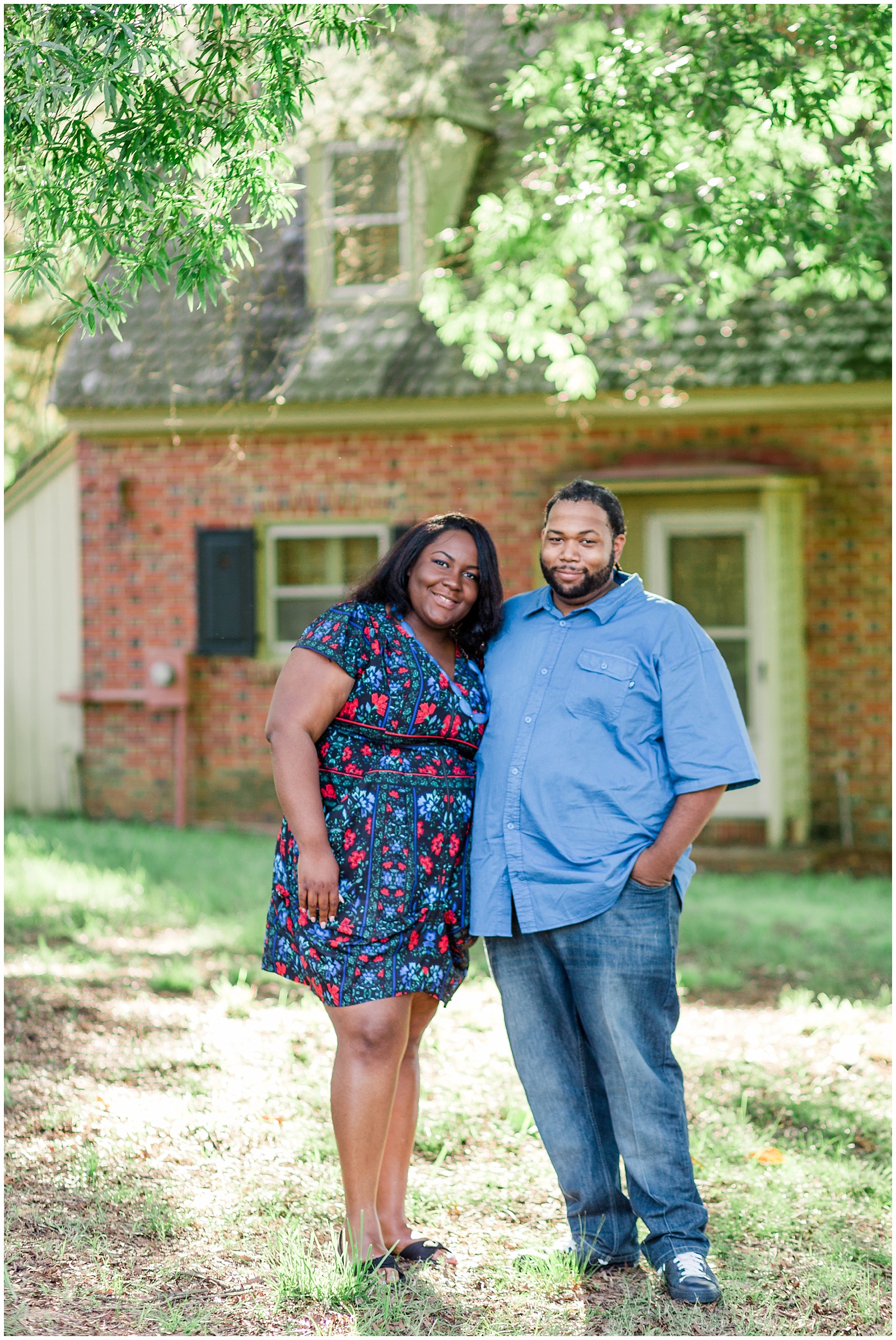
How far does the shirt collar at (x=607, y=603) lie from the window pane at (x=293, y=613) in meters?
7.74

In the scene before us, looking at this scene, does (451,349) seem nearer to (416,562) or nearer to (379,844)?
(416,562)

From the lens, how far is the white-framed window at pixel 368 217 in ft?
23.9

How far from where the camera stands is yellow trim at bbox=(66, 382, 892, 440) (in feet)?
31.5

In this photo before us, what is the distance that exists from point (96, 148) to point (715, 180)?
2474 mm

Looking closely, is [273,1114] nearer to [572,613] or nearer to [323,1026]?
[323,1026]

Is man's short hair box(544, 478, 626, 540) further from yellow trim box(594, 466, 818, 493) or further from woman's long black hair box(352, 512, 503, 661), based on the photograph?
yellow trim box(594, 466, 818, 493)

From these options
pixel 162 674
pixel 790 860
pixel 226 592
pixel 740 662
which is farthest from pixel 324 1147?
pixel 226 592

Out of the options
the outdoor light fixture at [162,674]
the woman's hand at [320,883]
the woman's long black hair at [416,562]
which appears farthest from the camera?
the outdoor light fixture at [162,674]

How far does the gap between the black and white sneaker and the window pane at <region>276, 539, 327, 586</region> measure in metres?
8.31

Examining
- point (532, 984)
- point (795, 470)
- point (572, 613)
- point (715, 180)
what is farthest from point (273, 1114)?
point (795, 470)

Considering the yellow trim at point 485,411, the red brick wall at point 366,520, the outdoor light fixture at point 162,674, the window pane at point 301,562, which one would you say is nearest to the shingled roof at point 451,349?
the yellow trim at point 485,411

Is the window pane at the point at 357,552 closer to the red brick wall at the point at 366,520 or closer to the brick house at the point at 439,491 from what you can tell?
the brick house at the point at 439,491

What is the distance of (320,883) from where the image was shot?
3117mm

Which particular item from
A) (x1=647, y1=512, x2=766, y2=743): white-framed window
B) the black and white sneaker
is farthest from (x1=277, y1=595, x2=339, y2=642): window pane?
the black and white sneaker
